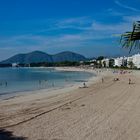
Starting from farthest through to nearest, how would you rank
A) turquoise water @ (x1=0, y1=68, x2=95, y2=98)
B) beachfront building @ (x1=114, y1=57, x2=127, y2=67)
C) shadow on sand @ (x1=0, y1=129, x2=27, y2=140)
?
beachfront building @ (x1=114, y1=57, x2=127, y2=67), turquoise water @ (x1=0, y1=68, x2=95, y2=98), shadow on sand @ (x1=0, y1=129, x2=27, y2=140)

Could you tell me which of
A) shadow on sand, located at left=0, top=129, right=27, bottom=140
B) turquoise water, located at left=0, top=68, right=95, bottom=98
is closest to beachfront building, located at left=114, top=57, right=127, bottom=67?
turquoise water, located at left=0, top=68, right=95, bottom=98

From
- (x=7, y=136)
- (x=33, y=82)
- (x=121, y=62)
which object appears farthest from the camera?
(x=121, y=62)

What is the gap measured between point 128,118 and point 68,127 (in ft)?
7.86

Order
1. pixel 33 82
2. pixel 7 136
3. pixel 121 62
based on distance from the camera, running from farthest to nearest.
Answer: pixel 121 62, pixel 33 82, pixel 7 136

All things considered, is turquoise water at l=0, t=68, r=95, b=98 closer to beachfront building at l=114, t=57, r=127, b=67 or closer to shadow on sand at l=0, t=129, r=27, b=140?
shadow on sand at l=0, t=129, r=27, b=140

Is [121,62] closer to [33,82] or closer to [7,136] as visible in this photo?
[33,82]

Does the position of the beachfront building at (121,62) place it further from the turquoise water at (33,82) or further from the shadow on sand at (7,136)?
the shadow on sand at (7,136)

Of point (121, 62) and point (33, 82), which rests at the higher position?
point (121, 62)

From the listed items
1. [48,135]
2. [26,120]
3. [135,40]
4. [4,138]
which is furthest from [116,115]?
[135,40]

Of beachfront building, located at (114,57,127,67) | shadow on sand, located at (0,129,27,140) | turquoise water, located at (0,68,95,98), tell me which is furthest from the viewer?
beachfront building, located at (114,57,127,67)

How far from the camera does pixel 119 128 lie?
8.70 metres

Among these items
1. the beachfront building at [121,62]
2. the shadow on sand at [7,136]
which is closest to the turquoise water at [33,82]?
the shadow on sand at [7,136]

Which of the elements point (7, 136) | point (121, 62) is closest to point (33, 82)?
point (7, 136)

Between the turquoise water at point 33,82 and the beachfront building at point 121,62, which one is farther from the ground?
the beachfront building at point 121,62
